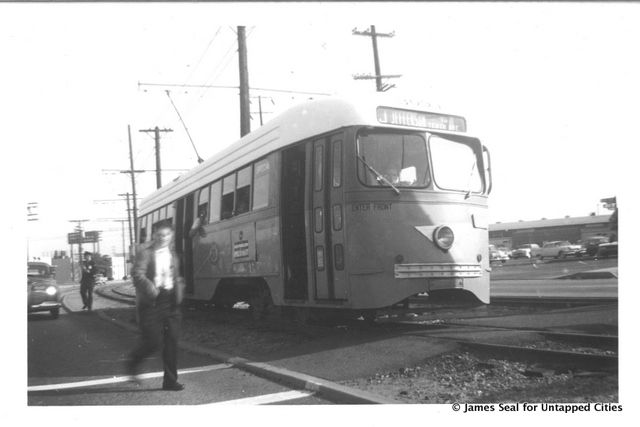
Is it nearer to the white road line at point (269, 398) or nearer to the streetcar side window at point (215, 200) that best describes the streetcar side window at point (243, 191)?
the streetcar side window at point (215, 200)

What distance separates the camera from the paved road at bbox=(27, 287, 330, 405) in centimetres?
615

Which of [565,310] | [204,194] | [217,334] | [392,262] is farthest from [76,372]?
[565,310]

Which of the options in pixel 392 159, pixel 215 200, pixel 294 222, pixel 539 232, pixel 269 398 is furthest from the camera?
pixel 539 232

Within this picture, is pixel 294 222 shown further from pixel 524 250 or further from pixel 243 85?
pixel 524 250

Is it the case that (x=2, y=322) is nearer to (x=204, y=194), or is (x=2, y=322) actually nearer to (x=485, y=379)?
(x=485, y=379)

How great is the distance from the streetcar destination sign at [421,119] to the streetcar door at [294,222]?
137cm

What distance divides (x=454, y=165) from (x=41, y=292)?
10433 mm

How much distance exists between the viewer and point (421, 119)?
862cm

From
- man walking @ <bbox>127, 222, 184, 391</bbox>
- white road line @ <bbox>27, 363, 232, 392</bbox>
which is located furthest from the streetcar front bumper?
man walking @ <bbox>127, 222, 184, 391</bbox>

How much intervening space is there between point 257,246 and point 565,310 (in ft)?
17.2

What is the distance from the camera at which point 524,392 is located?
18.1ft

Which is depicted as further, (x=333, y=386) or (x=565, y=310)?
(x=565, y=310)

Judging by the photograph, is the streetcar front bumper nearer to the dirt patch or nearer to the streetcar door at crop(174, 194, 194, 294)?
the dirt patch

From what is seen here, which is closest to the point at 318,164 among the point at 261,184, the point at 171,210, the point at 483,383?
the point at 261,184
